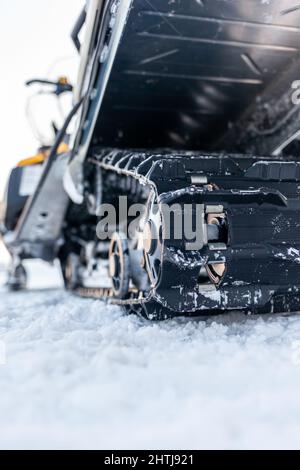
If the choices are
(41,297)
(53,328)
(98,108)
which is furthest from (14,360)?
(41,297)

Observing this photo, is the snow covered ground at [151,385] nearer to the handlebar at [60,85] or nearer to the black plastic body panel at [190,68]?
the black plastic body panel at [190,68]

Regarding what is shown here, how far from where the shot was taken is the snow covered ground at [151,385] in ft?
3.71

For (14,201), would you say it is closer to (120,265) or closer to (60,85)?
(60,85)

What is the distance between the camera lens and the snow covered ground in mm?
1130

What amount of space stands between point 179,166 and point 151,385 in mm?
1030

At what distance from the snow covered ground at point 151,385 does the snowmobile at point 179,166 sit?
0.20 metres

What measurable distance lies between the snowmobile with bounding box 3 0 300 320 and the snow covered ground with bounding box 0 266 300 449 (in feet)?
0.65

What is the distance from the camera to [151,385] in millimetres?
1399

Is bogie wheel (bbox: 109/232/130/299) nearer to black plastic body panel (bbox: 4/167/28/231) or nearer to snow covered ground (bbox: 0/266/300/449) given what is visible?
snow covered ground (bbox: 0/266/300/449)

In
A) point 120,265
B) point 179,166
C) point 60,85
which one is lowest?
point 120,265

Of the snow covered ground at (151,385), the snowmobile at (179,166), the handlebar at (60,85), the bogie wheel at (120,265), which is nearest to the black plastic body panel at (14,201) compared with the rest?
the snowmobile at (179,166)

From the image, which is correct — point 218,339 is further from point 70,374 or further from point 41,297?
point 41,297

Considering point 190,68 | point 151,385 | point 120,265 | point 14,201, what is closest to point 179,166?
point 120,265
